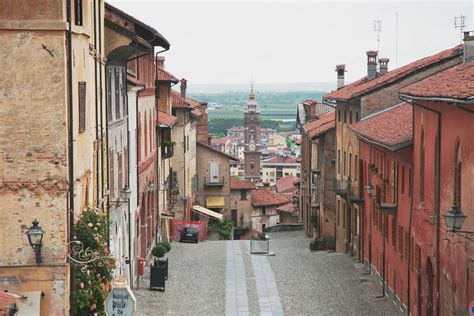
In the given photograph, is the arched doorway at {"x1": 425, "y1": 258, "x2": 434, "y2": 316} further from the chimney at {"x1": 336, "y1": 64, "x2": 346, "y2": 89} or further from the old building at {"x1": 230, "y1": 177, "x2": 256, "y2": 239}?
the old building at {"x1": 230, "y1": 177, "x2": 256, "y2": 239}

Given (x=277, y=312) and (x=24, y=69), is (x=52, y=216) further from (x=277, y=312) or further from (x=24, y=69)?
(x=277, y=312)

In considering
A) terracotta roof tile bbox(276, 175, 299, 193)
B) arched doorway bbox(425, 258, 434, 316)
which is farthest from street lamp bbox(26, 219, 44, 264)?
terracotta roof tile bbox(276, 175, 299, 193)

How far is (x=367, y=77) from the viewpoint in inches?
2341

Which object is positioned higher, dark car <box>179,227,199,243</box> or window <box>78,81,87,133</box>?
window <box>78,81,87,133</box>

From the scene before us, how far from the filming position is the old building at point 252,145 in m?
172

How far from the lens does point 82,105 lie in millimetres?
25172

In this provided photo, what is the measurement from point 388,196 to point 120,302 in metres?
19.9

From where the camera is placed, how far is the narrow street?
3550 cm

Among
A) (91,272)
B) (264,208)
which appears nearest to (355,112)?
(91,272)

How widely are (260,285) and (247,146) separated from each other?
13452cm

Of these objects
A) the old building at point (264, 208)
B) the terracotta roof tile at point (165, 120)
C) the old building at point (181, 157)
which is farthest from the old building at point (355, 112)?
the old building at point (264, 208)

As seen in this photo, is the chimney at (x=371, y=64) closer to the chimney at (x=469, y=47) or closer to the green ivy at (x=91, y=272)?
the chimney at (x=469, y=47)

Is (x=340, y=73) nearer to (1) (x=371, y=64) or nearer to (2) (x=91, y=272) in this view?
(1) (x=371, y=64)

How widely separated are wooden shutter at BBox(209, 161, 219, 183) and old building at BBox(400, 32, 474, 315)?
4897 centimetres
